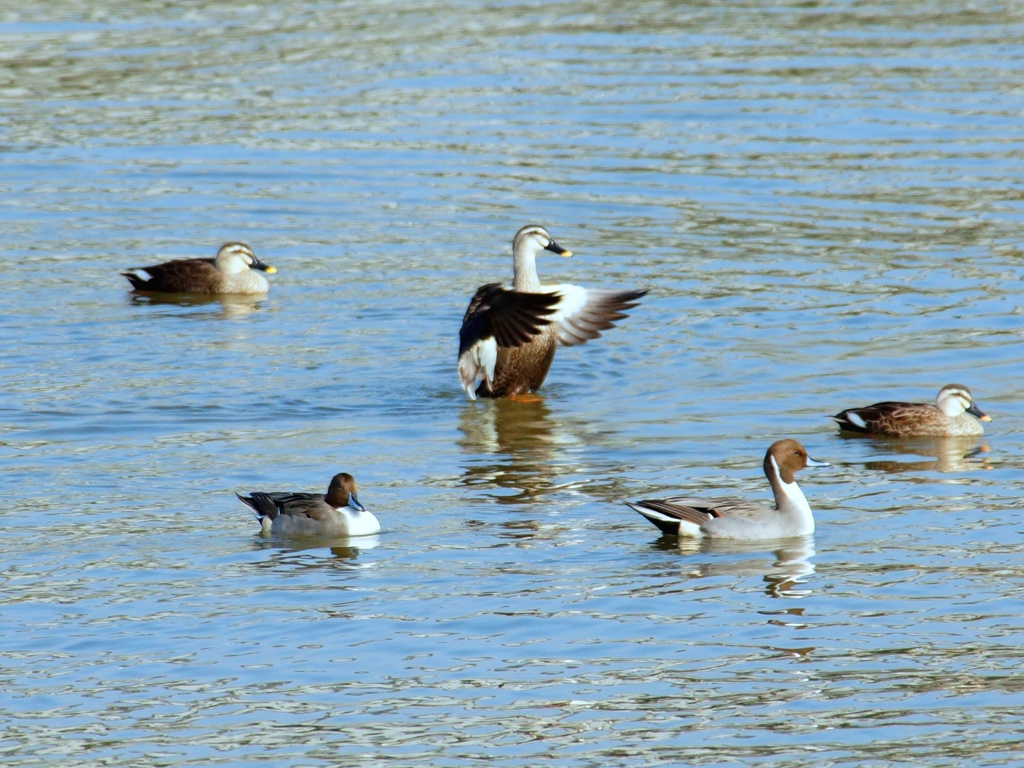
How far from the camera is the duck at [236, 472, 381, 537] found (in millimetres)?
11227

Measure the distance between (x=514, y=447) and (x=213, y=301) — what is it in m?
6.48

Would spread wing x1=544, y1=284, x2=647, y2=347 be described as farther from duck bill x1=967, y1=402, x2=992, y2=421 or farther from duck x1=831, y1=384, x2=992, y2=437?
→ duck bill x1=967, y1=402, x2=992, y2=421

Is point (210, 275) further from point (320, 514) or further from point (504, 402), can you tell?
point (320, 514)

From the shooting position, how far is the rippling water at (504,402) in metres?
8.70

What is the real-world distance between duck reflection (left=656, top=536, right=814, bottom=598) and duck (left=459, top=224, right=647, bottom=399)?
413 centimetres

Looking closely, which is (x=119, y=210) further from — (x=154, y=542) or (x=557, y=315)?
(x=154, y=542)

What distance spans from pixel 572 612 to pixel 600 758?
185cm

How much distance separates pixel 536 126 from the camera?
25.7 meters

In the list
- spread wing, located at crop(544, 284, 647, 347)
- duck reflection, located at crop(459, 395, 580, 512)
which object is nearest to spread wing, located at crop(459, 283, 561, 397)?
spread wing, located at crop(544, 284, 647, 347)

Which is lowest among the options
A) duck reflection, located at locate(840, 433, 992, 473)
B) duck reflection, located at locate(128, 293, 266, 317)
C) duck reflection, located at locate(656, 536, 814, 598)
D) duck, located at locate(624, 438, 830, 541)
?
duck reflection, located at locate(656, 536, 814, 598)

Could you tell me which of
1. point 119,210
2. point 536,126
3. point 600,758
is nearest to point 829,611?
point 600,758

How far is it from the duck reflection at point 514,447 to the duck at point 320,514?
4.29 feet

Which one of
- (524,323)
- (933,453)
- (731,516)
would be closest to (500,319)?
(524,323)

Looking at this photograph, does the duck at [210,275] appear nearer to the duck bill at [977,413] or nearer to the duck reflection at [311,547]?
the duck reflection at [311,547]
